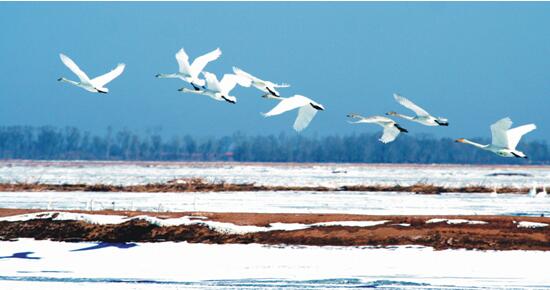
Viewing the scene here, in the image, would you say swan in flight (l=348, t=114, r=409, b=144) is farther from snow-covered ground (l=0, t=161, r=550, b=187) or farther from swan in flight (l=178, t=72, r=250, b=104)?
snow-covered ground (l=0, t=161, r=550, b=187)

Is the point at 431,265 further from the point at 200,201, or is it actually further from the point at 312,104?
the point at 200,201

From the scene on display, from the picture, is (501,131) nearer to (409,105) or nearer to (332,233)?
(409,105)

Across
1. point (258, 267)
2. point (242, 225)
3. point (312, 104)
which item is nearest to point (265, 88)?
point (312, 104)

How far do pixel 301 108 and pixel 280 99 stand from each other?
32 centimetres

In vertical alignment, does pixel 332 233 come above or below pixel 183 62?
below

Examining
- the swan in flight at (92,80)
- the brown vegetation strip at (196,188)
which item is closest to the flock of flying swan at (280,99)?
the swan in flight at (92,80)

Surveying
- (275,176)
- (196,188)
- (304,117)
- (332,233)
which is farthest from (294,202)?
(275,176)

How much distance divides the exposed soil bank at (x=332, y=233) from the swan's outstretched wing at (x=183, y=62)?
3.64 m

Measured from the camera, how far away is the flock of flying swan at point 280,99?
13.4 meters

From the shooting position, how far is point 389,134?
1442 cm

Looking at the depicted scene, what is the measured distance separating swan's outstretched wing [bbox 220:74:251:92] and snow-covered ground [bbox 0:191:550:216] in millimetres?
7563

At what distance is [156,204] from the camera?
84.0ft

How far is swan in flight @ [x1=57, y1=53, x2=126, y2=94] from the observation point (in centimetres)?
1554

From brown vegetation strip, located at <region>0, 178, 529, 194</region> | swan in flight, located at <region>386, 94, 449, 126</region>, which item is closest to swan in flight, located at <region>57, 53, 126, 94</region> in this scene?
swan in flight, located at <region>386, 94, 449, 126</region>
